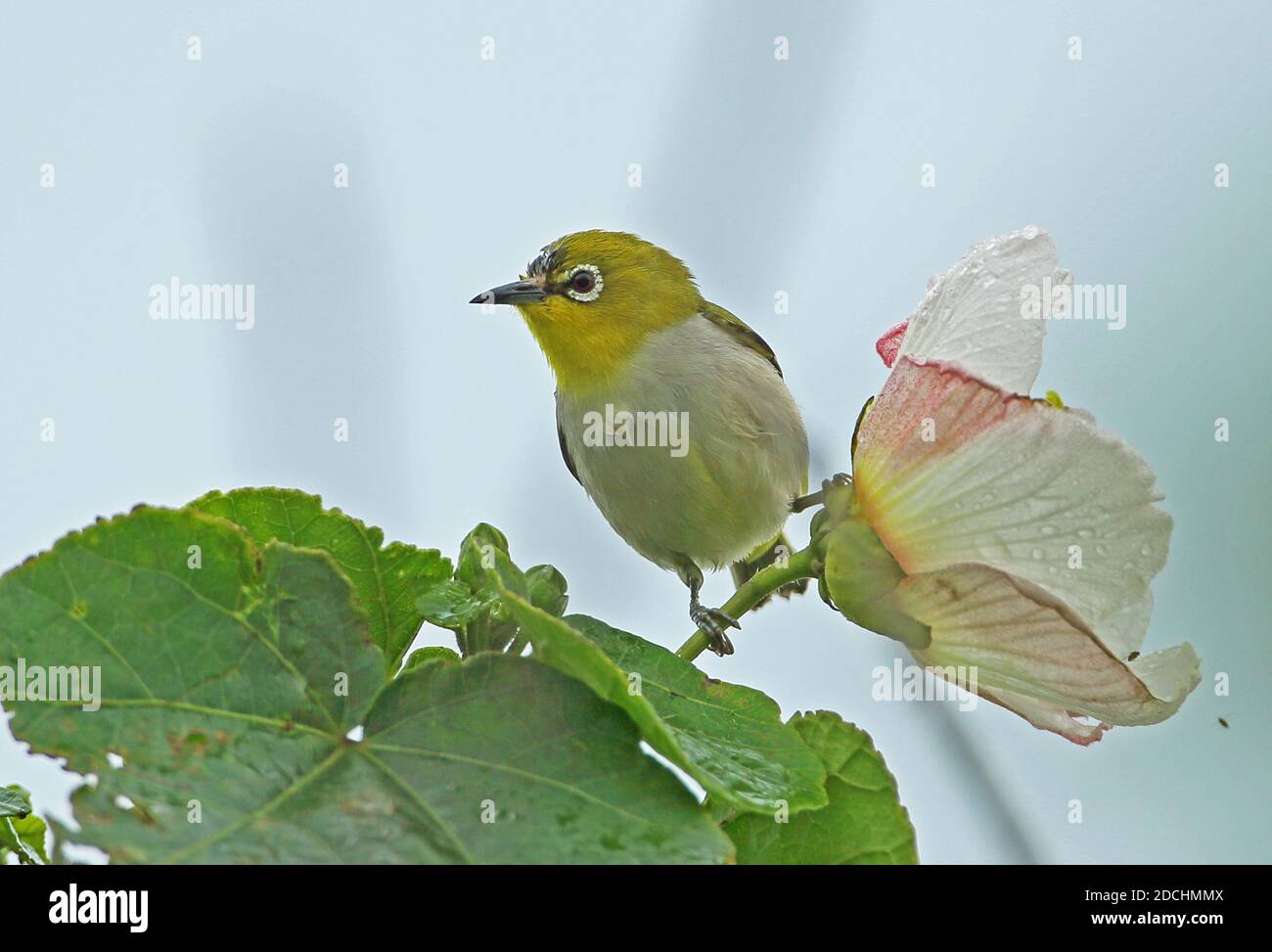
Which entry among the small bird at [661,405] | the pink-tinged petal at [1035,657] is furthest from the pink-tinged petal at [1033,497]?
the small bird at [661,405]

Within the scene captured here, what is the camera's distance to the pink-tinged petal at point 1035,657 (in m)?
0.84

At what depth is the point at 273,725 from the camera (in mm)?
746

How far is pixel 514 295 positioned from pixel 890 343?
1.49 m

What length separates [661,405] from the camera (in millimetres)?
2439

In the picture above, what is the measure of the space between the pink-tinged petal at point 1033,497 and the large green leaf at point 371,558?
394 mm

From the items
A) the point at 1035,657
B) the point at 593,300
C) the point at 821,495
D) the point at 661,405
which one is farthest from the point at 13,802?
the point at 593,300

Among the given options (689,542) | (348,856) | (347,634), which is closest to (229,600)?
(347,634)

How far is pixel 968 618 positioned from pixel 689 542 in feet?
4.76

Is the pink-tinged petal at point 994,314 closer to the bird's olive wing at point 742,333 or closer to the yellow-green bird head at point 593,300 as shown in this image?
the yellow-green bird head at point 593,300

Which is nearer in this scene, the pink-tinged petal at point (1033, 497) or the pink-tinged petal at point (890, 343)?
the pink-tinged petal at point (1033, 497)

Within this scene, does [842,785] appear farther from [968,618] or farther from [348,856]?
[348,856]

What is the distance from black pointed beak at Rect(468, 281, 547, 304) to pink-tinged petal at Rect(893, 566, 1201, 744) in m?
1.68

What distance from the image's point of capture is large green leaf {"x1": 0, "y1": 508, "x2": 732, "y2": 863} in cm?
69

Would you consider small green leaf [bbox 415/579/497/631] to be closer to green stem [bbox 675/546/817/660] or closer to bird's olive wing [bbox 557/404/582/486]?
green stem [bbox 675/546/817/660]
